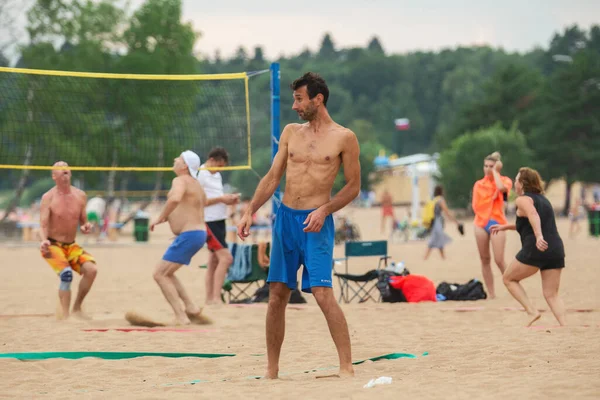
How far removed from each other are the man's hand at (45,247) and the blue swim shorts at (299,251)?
3806 millimetres

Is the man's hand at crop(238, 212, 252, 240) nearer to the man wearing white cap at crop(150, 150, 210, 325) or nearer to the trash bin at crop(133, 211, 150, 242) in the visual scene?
the man wearing white cap at crop(150, 150, 210, 325)

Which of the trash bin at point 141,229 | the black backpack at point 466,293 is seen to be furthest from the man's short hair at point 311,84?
the trash bin at point 141,229

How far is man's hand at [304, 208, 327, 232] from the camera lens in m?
5.91

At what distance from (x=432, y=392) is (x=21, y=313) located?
21.1 ft

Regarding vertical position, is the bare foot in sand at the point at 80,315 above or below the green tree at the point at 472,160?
below

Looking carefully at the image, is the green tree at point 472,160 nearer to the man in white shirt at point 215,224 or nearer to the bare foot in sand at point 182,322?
the man in white shirt at point 215,224

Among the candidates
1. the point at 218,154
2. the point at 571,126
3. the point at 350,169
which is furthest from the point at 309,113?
the point at 571,126

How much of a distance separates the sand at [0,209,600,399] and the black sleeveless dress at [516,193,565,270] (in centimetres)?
57

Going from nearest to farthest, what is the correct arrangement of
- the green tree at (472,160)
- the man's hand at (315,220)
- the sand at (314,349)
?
the sand at (314,349)
the man's hand at (315,220)
the green tree at (472,160)

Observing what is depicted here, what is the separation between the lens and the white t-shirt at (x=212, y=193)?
35.4 ft

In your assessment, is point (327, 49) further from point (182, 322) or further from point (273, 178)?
point (273, 178)

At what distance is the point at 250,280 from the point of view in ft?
36.7

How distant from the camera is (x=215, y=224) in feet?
35.3

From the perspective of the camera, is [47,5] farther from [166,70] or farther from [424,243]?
[424,243]
